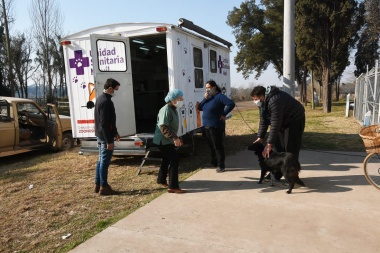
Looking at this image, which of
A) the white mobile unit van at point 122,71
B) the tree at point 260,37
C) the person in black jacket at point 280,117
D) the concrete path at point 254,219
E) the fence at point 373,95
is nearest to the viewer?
the concrete path at point 254,219

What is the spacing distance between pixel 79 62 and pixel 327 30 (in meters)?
17.1

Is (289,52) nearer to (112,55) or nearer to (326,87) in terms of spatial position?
(112,55)

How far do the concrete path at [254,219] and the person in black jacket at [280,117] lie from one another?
2.46 ft

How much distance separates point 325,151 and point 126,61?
523 cm

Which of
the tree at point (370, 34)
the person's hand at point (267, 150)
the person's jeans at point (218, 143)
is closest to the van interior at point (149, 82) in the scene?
the person's jeans at point (218, 143)

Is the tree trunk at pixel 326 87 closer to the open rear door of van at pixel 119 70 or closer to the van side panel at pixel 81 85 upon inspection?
the open rear door of van at pixel 119 70

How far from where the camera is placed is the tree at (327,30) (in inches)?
721

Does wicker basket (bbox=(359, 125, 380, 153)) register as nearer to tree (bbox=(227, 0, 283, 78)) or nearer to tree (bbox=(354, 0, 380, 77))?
tree (bbox=(354, 0, 380, 77))

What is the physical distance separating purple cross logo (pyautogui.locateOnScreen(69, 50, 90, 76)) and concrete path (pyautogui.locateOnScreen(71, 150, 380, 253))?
3182 millimetres

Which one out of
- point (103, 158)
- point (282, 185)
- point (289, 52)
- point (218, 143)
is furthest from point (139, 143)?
point (289, 52)

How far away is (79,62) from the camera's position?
646cm

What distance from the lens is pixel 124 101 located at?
259 inches

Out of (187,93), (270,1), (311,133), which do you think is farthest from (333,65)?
(187,93)

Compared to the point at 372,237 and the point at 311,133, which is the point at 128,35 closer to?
the point at 372,237
